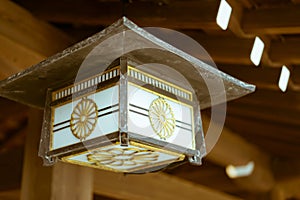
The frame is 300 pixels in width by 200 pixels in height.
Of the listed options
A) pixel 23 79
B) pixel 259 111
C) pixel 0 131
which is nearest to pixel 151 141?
pixel 23 79

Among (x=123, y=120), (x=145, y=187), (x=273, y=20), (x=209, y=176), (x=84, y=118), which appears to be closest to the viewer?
(x=123, y=120)

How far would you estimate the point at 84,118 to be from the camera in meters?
1.45

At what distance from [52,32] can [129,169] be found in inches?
43.9

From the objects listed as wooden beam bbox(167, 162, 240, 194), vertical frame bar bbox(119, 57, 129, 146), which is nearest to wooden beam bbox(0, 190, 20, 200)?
vertical frame bar bbox(119, 57, 129, 146)

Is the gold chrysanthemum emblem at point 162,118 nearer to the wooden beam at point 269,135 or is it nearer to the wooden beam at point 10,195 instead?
the wooden beam at point 10,195

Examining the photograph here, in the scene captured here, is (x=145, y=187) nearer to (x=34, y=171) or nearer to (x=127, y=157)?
(x=34, y=171)

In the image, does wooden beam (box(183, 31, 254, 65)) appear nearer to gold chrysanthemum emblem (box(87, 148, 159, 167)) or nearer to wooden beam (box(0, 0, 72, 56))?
wooden beam (box(0, 0, 72, 56))

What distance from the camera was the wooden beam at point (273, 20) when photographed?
80.3 inches

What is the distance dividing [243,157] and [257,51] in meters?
2.06

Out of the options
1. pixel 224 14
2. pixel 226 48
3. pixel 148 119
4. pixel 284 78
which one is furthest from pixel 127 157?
pixel 284 78

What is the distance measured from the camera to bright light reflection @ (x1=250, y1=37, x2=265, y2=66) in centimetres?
231

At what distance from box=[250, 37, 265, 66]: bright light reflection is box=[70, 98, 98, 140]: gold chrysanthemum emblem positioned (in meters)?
1.09

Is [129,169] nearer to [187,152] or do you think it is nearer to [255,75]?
[187,152]

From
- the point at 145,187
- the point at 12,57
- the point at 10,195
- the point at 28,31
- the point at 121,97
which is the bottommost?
the point at 121,97
